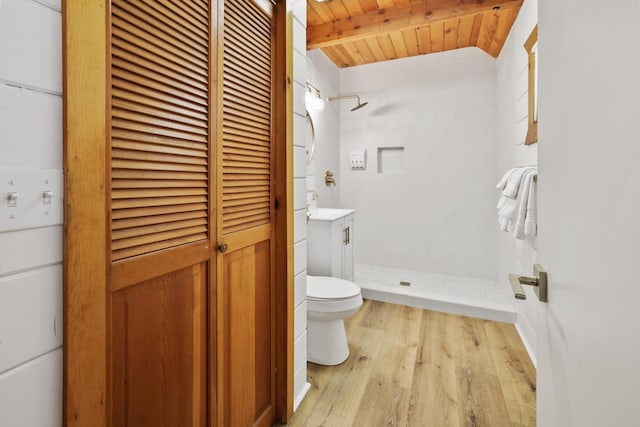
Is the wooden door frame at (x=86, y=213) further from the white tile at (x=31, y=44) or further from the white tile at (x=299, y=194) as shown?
the white tile at (x=299, y=194)

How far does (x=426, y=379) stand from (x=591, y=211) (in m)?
1.55

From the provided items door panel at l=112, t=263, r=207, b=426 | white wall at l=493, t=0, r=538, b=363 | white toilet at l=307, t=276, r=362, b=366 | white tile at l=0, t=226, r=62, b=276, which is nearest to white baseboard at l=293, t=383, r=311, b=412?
white toilet at l=307, t=276, r=362, b=366

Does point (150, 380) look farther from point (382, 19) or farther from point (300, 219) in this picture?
point (382, 19)

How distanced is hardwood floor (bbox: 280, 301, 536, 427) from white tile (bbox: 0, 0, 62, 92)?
1536mm

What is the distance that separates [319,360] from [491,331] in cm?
135

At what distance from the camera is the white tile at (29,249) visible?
0.51 m

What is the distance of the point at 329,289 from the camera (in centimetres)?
198

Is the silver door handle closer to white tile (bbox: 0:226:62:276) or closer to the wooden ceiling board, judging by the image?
white tile (bbox: 0:226:62:276)

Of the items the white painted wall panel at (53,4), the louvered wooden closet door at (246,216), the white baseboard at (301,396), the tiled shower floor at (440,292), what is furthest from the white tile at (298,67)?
the tiled shower floor at (440,292)

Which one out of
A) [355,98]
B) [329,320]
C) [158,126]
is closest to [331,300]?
[329,320]

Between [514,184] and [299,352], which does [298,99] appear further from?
[514,184]

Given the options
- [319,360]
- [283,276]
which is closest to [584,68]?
[283,276]

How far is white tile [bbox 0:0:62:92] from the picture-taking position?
1.65ft

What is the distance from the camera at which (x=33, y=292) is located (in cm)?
55
